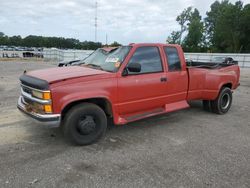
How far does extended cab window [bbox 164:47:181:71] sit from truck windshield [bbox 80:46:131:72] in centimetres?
107

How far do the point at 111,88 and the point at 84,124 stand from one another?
82 cm

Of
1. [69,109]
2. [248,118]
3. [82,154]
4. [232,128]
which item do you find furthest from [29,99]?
[248,118]

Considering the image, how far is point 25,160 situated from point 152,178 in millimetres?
1996

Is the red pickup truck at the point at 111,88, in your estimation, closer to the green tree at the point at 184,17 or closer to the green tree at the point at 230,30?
the green tree at the point at 230,30

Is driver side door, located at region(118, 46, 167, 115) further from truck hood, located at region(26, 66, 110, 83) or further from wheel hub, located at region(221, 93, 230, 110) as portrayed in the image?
wheel hub, located at region(221, 93, 230, 110)

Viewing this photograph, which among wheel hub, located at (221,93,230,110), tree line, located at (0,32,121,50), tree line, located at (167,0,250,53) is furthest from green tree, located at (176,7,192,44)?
wheel hub, located at (221,93,230,110)

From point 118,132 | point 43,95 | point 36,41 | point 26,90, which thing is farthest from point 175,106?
point 36,41

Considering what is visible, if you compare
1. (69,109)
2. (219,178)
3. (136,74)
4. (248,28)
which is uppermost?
(248,28)

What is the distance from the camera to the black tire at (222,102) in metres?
6.60

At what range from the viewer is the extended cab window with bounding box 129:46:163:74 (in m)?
4.95

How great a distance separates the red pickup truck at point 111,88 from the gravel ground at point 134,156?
16.1 inches

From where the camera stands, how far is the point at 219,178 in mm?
3398

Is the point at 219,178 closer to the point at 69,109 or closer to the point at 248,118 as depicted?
the point at 69,109

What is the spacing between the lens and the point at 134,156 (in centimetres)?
401
